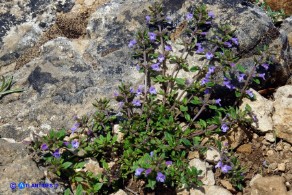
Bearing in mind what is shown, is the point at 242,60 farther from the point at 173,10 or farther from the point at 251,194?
the point at 251,194

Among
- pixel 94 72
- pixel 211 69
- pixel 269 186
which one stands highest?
pixel 211 69

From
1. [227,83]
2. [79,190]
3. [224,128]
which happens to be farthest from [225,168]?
[79,190]

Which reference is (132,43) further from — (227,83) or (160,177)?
(160,177)

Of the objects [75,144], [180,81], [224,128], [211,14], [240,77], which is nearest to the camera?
[75,144]

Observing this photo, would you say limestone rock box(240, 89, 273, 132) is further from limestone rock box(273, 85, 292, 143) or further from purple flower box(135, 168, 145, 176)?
purple flower box(135, 168, 145, 176)

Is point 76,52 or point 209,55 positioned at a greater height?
point 209,55

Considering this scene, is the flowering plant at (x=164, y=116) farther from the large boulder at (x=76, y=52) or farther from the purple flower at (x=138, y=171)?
the large boulder at (x=76, y=52)

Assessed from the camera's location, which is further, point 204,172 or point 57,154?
point 204,172
